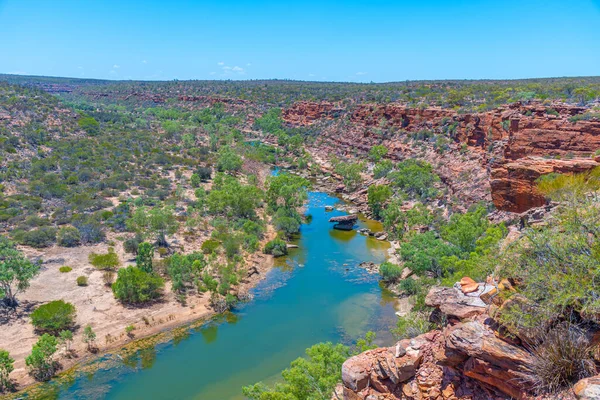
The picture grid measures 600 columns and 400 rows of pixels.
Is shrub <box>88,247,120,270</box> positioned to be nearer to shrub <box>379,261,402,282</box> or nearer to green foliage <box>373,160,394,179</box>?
shrub <box>379,261,402,282</box>

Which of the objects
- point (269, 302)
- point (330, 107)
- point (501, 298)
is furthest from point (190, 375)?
point (330, 107)

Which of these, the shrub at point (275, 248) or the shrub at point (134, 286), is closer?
the shrub at point (134, 286)

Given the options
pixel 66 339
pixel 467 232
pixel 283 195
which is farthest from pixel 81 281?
pixel 467 232

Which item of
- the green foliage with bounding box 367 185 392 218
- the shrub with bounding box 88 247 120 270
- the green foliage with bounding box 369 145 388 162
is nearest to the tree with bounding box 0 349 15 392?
the shrub with bounding box 88 247 120 270

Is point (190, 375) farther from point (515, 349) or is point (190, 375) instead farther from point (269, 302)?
point (515, 349)

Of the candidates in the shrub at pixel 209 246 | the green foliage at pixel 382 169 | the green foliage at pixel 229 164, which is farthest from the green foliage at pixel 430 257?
the green foliage at pixel 229 164

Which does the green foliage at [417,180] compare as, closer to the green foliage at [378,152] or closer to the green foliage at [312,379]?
the green foliage at [378,152]

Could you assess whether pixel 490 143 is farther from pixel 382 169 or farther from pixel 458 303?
pixel 458 303
